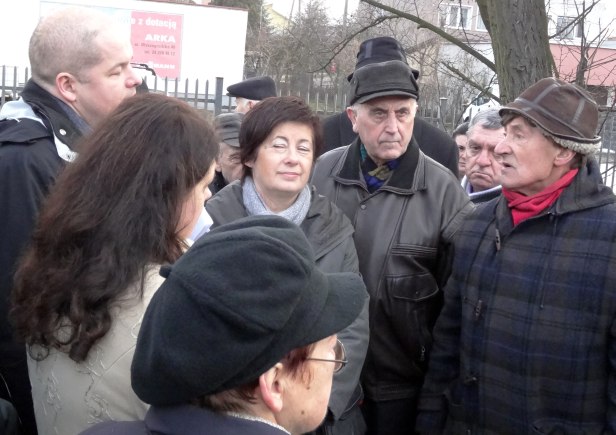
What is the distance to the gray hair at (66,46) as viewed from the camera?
8.29ft

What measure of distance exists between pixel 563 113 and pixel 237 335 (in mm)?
1798

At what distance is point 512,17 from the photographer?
4973 millimetres

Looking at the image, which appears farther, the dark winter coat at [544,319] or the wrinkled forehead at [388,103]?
the wrinkled forehead at [388,103]

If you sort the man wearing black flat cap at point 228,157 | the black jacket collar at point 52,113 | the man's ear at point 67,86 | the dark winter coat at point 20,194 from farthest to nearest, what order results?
the man wearing black flat cap at point 228,157
the man's ear at point 67,86
the black jacket collar at point 52,113
the dark winter coat at point 20,194

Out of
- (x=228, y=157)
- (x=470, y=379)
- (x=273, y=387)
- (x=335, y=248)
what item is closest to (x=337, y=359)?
(x=273, y=387)

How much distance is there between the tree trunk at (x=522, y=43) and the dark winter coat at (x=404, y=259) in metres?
2.29

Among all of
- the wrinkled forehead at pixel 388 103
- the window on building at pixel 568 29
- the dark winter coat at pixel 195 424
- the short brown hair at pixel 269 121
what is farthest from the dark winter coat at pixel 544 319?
the window on building at pixel 568 29

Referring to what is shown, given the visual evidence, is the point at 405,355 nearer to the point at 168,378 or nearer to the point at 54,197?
the point at 54,197

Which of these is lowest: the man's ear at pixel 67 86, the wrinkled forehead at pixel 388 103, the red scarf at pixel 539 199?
the red scarf at pixel 539 199

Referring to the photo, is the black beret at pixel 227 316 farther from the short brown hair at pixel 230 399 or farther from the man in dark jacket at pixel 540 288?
the man in dark jacket at pixel 540 288

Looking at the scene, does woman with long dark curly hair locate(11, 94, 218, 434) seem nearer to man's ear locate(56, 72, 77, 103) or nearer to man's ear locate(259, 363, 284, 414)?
man's ear locate(259, 363, 284, 414)

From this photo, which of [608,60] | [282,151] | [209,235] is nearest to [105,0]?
[608,60]

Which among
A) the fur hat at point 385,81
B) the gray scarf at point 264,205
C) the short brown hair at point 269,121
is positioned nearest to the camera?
the gray scarf at point 264,205

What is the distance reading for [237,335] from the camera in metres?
1.15
